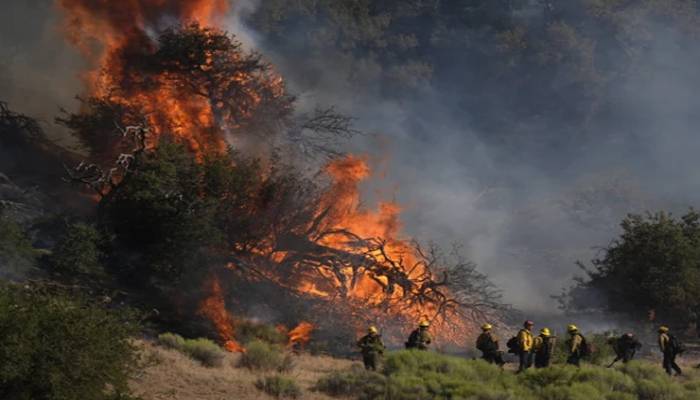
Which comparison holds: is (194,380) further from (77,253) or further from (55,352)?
(77,253)

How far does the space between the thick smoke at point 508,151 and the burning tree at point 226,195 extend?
43.3 ft

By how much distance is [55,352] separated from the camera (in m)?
11.0

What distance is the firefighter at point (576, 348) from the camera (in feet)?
65.3

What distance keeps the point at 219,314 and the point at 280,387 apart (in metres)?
9.35

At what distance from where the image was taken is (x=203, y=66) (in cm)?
3362

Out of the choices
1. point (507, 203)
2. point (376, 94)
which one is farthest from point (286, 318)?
point (376, 94)

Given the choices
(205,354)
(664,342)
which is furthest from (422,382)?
(664,342)

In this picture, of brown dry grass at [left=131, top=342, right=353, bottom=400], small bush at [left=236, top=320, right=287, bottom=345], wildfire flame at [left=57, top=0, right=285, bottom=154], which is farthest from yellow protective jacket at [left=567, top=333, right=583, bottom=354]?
wildfire flame at [left=57, top=0, right=285, bottom=154]

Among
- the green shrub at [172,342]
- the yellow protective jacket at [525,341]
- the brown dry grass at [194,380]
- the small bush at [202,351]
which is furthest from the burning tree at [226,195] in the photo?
the yellow protective jacket at [525,341]

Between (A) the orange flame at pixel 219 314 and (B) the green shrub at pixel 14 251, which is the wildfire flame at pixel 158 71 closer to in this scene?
(A) the orange flame at pixel 219 314

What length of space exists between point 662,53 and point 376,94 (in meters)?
47.3

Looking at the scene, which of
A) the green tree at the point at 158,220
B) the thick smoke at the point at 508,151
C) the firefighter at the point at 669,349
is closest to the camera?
the firefighter at the point at 669,349

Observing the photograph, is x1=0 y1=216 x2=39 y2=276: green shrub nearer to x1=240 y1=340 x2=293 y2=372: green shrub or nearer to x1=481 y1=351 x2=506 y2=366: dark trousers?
x1=240 y1=340 x2=293 y2=372: green shrub

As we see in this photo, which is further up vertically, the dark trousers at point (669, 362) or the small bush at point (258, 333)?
the dark trousers at point (669, 362)
